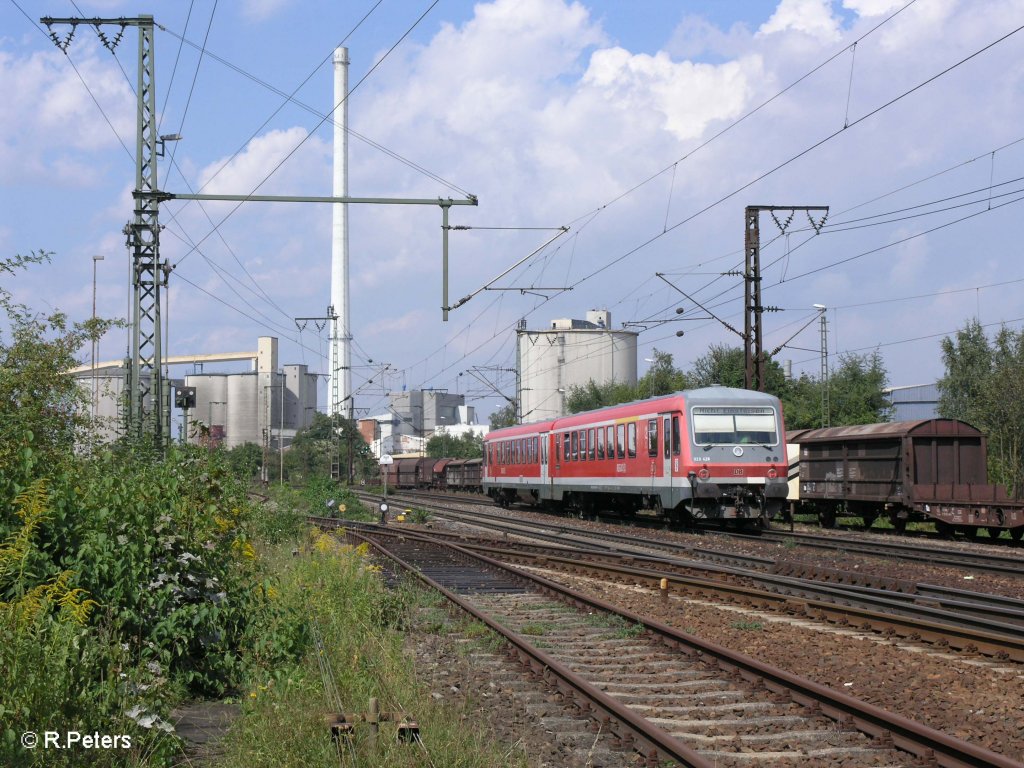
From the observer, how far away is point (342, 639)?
382 inches

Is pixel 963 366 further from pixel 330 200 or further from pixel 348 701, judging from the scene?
pixel 348 701

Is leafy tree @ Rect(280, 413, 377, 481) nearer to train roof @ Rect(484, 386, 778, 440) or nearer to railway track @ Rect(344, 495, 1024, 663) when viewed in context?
train roof @ Rect(484, 386, 778, 440)

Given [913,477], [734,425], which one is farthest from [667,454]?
[913,477]

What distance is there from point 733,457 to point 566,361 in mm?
72311

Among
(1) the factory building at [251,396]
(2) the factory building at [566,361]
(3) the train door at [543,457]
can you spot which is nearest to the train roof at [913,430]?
(3) the train door at [543,457]

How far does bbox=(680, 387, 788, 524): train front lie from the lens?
2461 cm

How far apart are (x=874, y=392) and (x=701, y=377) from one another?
11.0m

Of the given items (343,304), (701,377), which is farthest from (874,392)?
(343,304)

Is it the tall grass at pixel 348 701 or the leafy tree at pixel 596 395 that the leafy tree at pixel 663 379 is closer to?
the leafy tree at pixel 596 395

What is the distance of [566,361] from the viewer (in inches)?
3816

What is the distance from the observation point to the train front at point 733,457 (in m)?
24.6

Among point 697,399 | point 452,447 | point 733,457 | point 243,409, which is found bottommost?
point 733,457

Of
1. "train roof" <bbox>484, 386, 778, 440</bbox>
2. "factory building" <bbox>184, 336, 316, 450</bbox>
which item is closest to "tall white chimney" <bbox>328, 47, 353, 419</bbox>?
"factory building" <bbox>184, 336, 316, 450</bbox>

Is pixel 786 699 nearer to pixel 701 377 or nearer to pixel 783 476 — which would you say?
pixel 783 476
